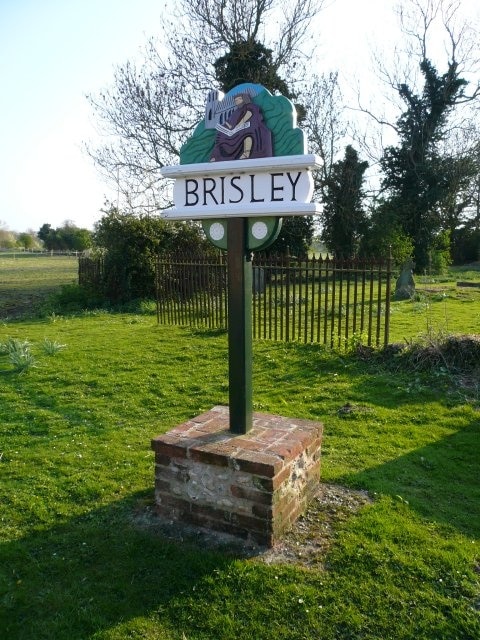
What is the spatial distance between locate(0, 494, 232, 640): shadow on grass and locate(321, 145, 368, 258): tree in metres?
21.5

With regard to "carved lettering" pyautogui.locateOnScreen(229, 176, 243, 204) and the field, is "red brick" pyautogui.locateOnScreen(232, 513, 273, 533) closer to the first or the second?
the field

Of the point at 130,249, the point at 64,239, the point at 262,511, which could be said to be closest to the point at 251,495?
the point at 262,511

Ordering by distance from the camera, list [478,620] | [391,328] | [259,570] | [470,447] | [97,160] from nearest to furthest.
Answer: [478,620], [259,570], [470,447], [391,328], [97,160]

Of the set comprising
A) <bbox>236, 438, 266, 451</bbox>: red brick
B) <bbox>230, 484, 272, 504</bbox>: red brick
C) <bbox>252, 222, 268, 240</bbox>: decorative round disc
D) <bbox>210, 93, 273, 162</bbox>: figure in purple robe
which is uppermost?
<bbox>210, 93, 273, 162</bbox>: figure in purple robe

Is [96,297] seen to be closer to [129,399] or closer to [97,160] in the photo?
[97,160]

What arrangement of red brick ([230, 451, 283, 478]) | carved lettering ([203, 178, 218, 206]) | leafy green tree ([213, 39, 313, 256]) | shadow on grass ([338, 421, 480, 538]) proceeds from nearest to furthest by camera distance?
red brick ([230, 451, 283, 478])
carved lettering ([203, 178, 218, 206])
shadow on grass ([338, 421, 480, 538])
leafy green tree ([213, 39, 313, 256])

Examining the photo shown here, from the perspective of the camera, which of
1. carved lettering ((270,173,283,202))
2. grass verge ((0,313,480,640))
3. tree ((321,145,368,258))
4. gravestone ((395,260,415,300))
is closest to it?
grass verge ((0,313,480,640))

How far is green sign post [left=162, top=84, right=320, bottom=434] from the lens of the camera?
10.4 feet

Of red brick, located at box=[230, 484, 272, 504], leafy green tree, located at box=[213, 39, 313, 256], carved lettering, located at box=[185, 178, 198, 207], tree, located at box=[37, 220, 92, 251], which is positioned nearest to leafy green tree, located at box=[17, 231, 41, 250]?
tree, located at box=[37, 220, 92, 251]

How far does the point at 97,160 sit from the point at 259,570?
1689 centimetres

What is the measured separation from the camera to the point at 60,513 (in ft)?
11.9

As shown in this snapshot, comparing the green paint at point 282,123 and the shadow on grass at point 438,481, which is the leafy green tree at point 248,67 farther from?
Answer: the green paint at point 282,123

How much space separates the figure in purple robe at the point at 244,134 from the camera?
3.25 meters

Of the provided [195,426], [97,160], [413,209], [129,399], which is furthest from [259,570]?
[413,209]
